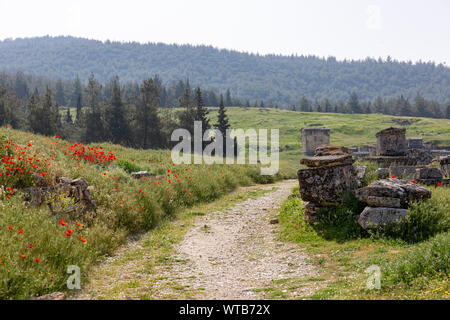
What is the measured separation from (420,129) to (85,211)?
3253 inches

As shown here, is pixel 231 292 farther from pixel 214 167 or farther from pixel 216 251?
pixel 214 167

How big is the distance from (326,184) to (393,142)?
27.9 ft

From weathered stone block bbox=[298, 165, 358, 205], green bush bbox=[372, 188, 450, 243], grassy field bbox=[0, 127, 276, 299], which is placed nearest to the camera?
grassy field bbox=[0, 127, 276, 299]

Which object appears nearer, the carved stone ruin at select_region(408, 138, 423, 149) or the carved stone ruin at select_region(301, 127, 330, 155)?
the carved stone ruin at select_region(408, 138, 423, 149)

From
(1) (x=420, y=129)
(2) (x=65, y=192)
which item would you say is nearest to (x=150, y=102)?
(2) (x=65, y=192)

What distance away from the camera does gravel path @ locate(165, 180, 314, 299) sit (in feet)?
20.4

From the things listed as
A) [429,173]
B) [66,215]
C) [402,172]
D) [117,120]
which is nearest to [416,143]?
[402,172]

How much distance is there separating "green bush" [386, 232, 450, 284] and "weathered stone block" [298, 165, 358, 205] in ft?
12.6

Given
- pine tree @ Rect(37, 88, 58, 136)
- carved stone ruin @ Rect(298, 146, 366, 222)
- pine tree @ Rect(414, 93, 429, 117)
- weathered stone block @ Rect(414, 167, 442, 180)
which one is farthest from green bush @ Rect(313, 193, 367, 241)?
pine tree @ Rect(414, 93, 429, 117)

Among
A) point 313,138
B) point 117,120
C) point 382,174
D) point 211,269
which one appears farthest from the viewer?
point 313,138

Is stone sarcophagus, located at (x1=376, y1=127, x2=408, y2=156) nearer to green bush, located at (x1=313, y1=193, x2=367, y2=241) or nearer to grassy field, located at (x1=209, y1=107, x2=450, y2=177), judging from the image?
green bush, located at (x1=313, y1=193, x2=367, y2=241)

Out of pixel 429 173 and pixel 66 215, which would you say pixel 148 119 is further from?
pixel 66 215

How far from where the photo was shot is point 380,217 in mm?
8031

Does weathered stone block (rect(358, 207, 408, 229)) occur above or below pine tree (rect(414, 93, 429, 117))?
below
